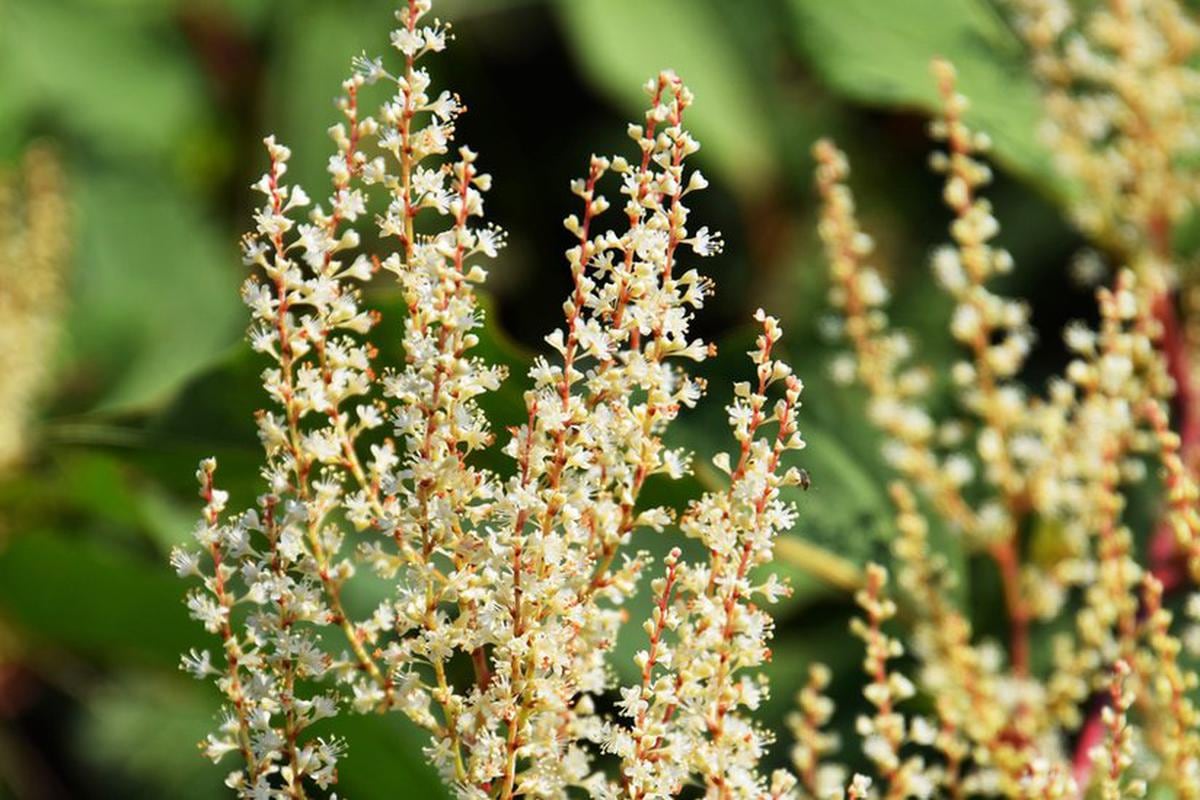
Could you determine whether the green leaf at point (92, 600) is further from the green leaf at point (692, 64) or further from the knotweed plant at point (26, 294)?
the green leaf at point (692, 64)

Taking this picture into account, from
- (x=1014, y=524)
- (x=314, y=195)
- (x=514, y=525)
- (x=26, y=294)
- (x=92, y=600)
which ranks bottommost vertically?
(x=1014, y=524)

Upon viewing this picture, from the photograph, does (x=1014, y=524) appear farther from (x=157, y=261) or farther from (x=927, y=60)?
(x=157, y=261)

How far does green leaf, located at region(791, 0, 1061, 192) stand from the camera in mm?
1483

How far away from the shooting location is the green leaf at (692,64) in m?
2.52

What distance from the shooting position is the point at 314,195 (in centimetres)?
279

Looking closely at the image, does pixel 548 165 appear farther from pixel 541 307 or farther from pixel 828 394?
pixel 828 394

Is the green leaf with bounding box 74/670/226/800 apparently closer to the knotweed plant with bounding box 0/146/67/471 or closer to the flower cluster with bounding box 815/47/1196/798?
the knotweed plant with bounding box 0/146/67/471

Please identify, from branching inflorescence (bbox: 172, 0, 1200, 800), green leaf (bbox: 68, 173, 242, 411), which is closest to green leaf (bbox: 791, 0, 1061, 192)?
branching inflorescence (bbox: 172, 0, 1200, 800)

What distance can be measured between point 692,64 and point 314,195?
0.68 metres

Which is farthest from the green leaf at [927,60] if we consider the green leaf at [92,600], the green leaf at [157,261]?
the green leaf at [157,261]

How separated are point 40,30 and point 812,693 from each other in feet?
8.01

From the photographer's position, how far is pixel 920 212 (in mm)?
2734

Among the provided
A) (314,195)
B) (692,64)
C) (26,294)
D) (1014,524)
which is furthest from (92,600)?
(692,64)

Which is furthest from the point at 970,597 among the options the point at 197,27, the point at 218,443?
the point at 197,27
